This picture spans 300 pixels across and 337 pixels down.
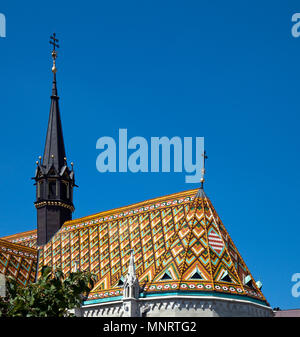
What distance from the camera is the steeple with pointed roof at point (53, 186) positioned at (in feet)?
154

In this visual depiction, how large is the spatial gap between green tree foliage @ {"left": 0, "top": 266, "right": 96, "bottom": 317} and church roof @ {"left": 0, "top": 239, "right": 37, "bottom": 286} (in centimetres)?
2410

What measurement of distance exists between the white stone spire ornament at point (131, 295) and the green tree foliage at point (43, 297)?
51.6 ft

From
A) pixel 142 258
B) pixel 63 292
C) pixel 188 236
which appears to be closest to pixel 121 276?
pixel 142 258

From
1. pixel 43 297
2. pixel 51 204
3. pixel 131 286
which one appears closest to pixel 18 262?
pixel 51 204

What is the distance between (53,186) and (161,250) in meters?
13.5

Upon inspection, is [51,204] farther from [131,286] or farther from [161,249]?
[131,286]

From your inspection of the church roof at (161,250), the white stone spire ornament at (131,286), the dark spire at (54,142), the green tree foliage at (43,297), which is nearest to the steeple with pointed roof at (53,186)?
the dark spire at (54,142)

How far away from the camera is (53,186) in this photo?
47.9 m

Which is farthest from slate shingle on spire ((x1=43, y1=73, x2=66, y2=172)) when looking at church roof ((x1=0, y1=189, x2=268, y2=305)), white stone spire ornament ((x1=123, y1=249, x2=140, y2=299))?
white stone spire ornament ((x1=123, y1=249, x2=140, y2=299))

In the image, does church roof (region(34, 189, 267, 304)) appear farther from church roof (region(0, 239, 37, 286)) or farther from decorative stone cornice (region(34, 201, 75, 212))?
decorative stone cornice (region(34, 201, 75, 212))

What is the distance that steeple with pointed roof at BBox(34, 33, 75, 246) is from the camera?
4697 cm
